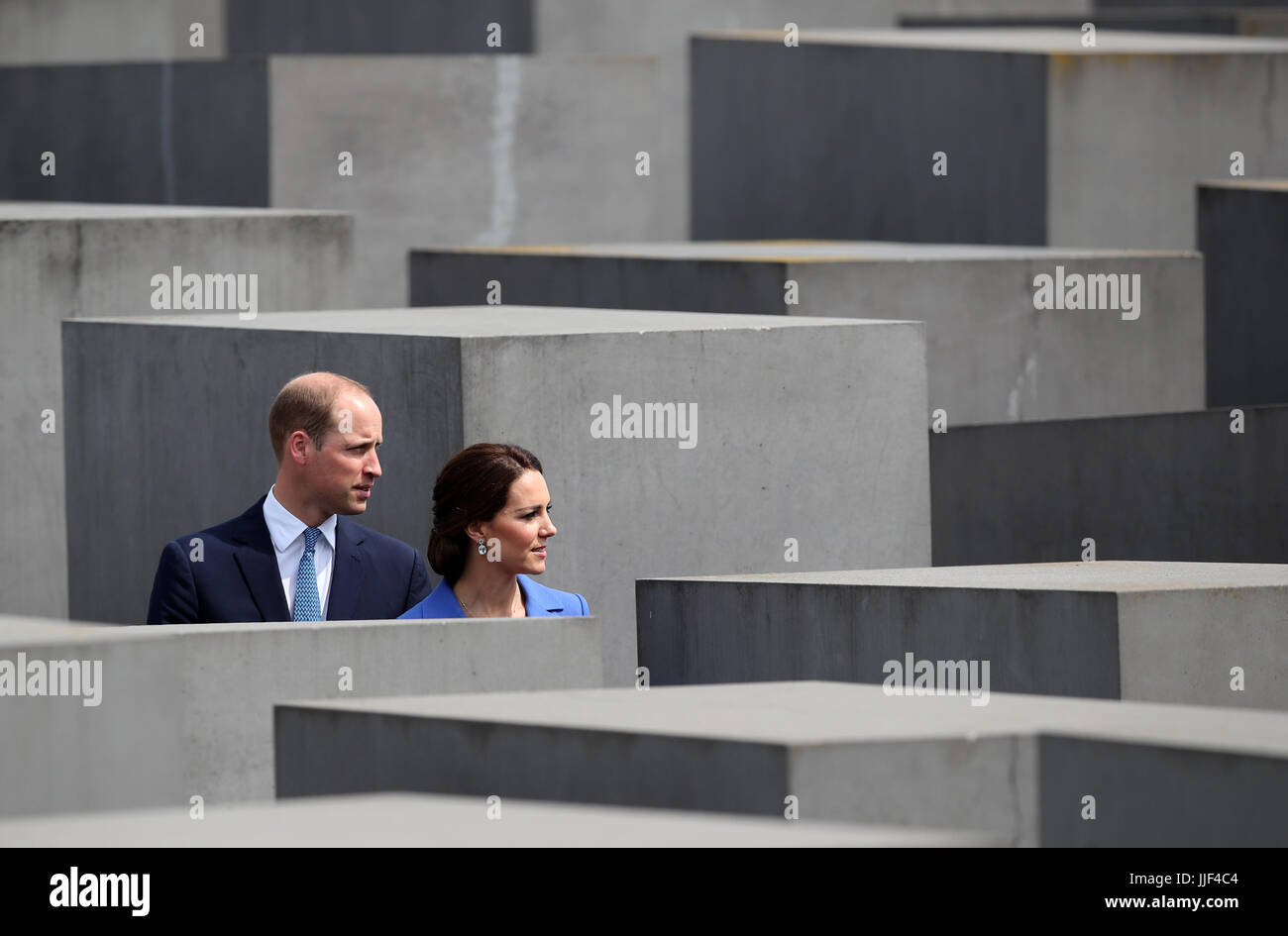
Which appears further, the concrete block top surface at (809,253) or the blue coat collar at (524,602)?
the concrete block top surface at (809,253)

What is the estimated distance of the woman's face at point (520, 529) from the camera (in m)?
6.78

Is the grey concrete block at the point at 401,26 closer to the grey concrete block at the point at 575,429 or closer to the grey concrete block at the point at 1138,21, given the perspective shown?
the grey concrete block at the point at 1138,21

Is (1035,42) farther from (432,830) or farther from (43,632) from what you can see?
(432,830)

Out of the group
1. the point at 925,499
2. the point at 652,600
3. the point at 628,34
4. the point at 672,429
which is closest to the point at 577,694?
the point at 652,600

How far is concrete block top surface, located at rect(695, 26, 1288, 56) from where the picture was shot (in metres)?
14.5

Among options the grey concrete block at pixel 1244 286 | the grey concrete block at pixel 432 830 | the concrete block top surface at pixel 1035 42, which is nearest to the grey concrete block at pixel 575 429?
the grey concrete block at pixel 432 830

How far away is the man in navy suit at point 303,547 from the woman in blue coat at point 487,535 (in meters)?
0.19

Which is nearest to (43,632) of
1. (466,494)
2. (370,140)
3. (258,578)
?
(258,578)

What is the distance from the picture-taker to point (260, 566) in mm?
6871

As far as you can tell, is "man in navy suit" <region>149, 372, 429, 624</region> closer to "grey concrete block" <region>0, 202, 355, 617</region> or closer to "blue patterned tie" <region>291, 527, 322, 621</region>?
"blue patterned tie" <region>291, 527, 322, 621</region>

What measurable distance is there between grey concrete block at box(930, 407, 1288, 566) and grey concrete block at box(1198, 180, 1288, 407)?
6.87 feet

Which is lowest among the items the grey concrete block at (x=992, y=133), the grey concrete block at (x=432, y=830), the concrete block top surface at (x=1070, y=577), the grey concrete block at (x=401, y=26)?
the grey concrete block at (x=432, y=830)

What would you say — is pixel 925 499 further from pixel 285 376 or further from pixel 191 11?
pixel 191 11

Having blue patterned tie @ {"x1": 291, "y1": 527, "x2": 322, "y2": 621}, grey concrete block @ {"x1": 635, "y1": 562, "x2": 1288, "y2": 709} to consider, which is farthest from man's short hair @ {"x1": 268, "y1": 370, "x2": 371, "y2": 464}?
grey concrete block @ {"x1": 635, "y1": 562, "x2": 1288, "y2": 709}
